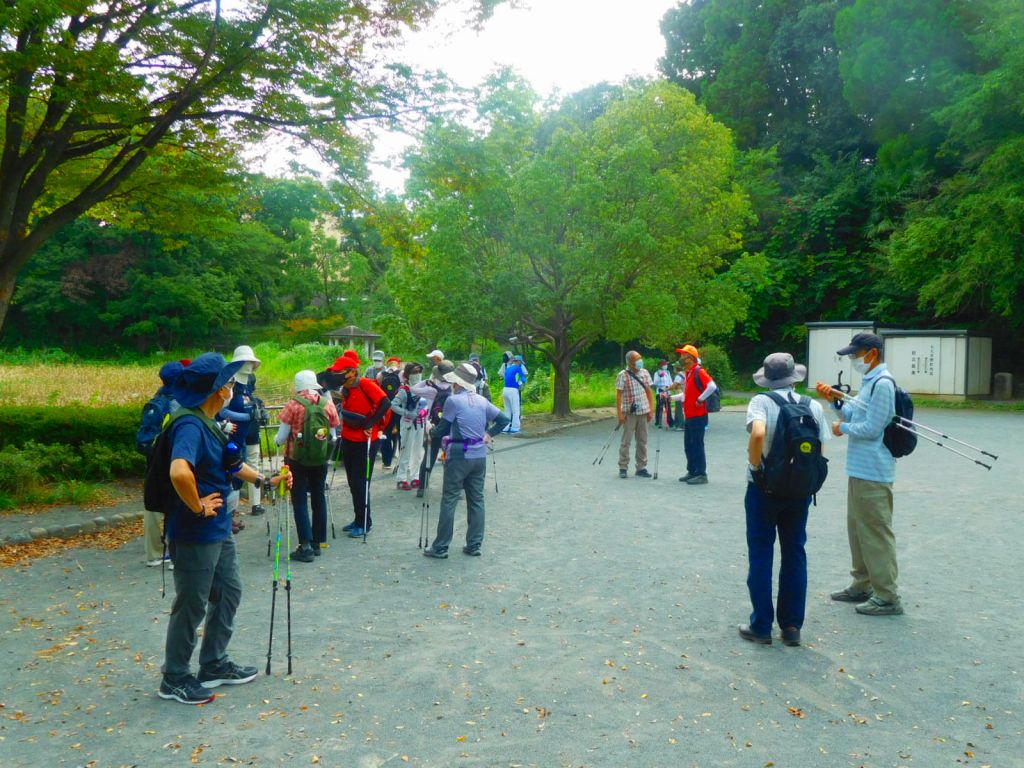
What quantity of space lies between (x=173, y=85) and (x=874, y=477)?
925 cm

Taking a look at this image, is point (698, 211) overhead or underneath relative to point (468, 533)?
overhead

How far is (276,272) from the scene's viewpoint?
52.2 m

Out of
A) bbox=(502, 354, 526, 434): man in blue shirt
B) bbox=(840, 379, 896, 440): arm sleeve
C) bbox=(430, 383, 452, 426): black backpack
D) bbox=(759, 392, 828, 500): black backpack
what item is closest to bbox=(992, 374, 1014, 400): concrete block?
bbox=(502, 354, 526, 434): man in blue shirt

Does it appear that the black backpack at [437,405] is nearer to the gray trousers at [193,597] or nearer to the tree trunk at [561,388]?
the gray trousers at [193,597]

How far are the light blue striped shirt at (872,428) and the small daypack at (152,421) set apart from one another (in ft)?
18.5

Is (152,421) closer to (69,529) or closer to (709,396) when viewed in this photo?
(69,529)

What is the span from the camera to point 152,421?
23.6 feet

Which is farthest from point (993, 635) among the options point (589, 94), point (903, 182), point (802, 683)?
point (589, 94)

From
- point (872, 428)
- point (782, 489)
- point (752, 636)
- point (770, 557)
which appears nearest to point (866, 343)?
point (872, 428)

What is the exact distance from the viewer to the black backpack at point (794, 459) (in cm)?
521

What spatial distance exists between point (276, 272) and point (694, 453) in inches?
1753

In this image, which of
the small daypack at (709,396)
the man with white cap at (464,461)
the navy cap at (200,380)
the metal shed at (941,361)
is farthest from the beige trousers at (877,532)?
the metal shed at (941,361)

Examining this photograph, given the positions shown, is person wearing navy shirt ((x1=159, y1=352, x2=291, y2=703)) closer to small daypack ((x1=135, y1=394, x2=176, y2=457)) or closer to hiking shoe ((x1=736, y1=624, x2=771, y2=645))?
small daypack ((x1=135, y1=394, x2=176, y2=457))

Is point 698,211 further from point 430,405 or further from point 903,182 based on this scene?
point 903,182
